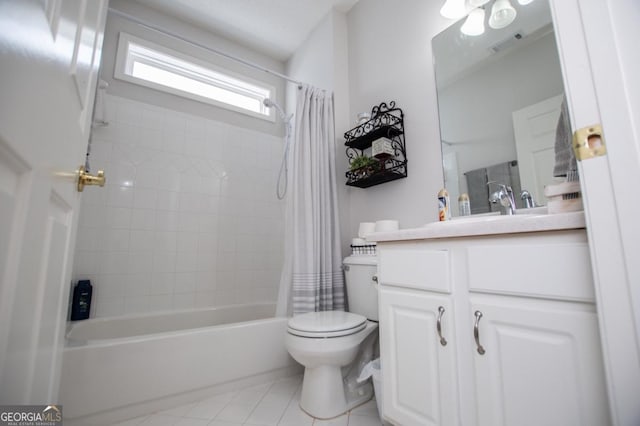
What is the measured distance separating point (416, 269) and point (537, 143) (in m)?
0.81

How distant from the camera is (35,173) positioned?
1.14 ft

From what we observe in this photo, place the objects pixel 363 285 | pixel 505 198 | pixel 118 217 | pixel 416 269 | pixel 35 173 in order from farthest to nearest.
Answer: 1. pixel 118 217
2. pixel 363 285
3. pixel 505 198
4. pixel 416 269
5. pixel 35 173

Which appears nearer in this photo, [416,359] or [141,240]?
[416,359]

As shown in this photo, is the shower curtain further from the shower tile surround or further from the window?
the window

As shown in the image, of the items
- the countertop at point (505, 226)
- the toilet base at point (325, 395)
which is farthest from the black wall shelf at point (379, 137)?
the toilet base at point (325, 395)

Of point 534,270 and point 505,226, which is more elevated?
point 505,226

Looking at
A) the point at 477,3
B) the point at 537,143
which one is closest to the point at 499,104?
the point at 537,143

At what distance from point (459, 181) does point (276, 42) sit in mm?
2193

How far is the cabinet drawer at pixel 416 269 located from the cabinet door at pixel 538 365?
13 centimetres

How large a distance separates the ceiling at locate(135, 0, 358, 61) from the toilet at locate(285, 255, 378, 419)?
82.8 inches

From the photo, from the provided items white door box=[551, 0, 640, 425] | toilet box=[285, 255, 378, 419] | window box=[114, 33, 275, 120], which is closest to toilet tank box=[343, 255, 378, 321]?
toilet box=[285, 255, 378, 419]

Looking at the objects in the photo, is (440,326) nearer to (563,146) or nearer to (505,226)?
(505,226)

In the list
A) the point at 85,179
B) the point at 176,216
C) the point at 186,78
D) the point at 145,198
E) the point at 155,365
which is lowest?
the point at 155,365

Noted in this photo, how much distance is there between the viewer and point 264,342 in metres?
1.55
